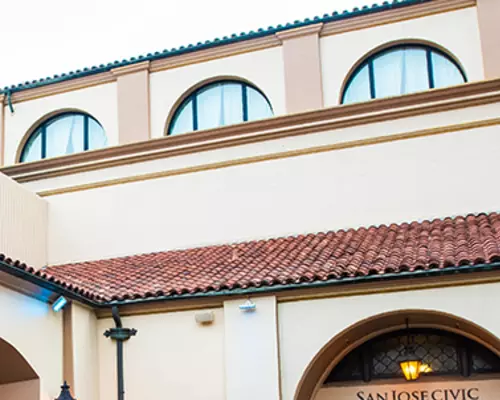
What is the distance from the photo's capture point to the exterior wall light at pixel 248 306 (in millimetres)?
13391

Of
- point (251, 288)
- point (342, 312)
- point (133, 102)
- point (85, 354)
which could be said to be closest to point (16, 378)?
point (85, 354)

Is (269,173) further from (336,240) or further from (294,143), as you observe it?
(336,240)

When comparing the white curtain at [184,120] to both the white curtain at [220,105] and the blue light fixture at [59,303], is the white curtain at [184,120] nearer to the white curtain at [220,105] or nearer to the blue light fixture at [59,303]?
the white curtain at [220,105]

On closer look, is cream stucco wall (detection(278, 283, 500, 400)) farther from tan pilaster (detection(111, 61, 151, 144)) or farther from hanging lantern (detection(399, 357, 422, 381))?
tan pilaster (detection(111, 61, 151, 144))

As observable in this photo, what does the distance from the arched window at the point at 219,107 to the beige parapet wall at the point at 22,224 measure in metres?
3.37

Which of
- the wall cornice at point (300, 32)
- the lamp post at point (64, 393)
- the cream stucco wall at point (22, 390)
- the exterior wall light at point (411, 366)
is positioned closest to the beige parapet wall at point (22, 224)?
the cream stucco wall at point (22, 390)

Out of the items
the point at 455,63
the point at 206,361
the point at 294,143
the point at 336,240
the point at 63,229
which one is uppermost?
the point at 455,63

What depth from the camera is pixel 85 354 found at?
13.7m

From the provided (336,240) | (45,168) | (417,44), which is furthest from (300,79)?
(45,168)

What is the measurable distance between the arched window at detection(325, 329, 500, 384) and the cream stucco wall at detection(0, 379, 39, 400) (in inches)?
197

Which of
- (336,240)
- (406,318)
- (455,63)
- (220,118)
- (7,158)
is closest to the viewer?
(406,318)

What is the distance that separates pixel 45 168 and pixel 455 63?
9206mm

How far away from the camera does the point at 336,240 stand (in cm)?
1570

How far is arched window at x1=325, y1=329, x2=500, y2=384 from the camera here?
14.1 metres
